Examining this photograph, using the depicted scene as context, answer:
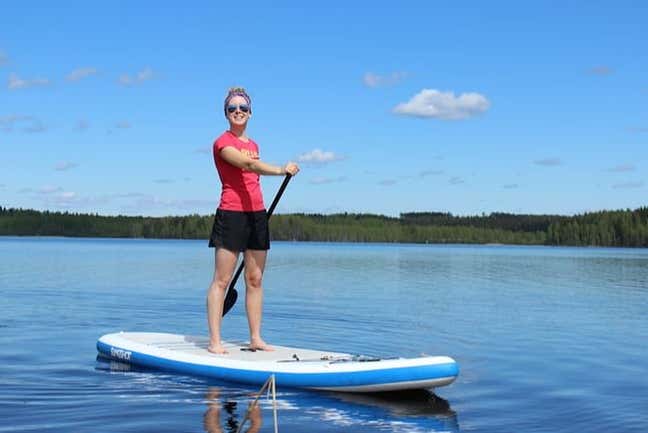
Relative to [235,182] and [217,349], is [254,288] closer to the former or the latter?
[217,349]

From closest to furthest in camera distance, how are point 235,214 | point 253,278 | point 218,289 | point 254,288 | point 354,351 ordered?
point 235,214 → point 218,289 → point 253,278 → point 254,288 → point 354,351

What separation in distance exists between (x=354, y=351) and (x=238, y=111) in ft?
15.7

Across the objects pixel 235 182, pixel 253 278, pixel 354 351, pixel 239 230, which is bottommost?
pixel 354 351

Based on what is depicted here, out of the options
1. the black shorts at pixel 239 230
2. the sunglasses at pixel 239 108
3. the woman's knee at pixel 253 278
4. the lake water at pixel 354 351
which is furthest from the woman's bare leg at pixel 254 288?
the sunglasses at pixel 239 108

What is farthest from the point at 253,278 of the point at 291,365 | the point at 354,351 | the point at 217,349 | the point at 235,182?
the point at 354,351

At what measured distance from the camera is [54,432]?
6.77m

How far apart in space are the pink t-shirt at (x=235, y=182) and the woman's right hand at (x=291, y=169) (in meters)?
0.69

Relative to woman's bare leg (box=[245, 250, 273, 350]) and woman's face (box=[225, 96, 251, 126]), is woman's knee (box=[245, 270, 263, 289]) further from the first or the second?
woman's face (box=[225, 96, 251, 126])

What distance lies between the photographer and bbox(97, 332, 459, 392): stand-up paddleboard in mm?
8117

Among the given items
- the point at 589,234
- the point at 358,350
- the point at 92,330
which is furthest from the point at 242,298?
the point at 589,234

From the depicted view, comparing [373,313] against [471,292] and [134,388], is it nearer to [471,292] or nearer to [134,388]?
[471,292]

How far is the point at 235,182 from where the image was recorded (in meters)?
9.44

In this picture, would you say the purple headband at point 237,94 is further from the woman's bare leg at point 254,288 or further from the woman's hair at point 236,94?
the woman's bare leg at point 254,288

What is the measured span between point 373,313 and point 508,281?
16.7 m
